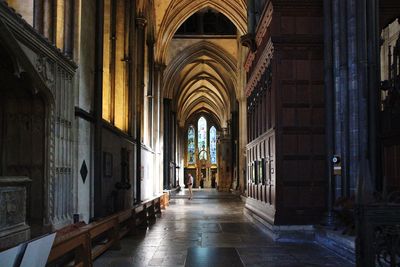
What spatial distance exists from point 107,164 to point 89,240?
645cm

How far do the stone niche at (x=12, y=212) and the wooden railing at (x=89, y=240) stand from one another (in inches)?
16.3

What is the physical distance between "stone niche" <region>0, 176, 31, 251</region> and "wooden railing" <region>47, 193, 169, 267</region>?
1.36 feet

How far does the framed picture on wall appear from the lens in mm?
12798

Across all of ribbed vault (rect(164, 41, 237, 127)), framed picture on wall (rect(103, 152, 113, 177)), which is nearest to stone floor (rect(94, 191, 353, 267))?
framed picture on wall (rect(103, 152, 113, 177))

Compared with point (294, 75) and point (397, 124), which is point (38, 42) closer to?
point (294, 75)

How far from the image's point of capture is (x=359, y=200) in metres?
3.91

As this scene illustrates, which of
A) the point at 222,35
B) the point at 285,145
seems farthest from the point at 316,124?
the point at 222,35

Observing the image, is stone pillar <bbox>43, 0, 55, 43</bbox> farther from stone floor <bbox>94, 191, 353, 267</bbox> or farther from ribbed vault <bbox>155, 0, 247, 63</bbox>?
ribbed vault <bbox>155, 0, 247, 63</bbox>

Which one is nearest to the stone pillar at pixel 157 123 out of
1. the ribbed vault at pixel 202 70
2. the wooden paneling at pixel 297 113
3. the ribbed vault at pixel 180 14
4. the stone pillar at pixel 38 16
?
the ribbed vault at pixel 180 14

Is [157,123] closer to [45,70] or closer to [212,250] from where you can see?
[212,250]

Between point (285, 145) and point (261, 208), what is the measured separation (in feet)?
9.93

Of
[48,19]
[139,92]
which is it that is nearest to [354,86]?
[48,19]

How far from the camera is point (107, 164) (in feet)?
42.9

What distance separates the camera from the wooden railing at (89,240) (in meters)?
5.46
